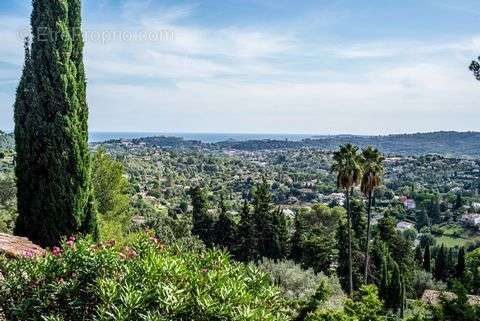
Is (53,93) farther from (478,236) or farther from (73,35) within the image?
(478,236)

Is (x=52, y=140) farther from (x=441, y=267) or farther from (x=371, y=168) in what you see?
(x=441, y=267)

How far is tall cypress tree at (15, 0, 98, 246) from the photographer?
14609 mm

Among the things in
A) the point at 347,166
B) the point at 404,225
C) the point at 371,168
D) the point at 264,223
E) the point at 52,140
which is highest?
the point at 52,140

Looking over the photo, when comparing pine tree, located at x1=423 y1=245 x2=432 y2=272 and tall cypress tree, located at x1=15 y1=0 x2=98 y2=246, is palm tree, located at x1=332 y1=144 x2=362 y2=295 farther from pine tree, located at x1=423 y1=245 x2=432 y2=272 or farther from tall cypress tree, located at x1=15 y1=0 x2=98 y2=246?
pine tree, located at x1=423 y1=245 x2=432 y2=272

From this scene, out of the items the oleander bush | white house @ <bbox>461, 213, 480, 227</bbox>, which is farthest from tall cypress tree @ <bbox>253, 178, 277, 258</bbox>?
white house @ <bbox>461, 213, 480, 227</bbox>

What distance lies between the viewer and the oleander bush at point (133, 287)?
221 inches

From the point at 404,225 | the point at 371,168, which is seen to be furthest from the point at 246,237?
the point at 404,225

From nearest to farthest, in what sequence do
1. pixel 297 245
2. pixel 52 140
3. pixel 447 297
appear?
pixel 447 297
pixel 52 140
pixel 297 245

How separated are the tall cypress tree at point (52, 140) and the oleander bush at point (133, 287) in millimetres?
7226

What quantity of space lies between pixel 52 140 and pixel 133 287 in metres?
10.1

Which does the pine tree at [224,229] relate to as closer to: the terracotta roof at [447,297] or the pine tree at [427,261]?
the terracotta roof at [447,297]

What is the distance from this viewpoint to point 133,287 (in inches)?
230

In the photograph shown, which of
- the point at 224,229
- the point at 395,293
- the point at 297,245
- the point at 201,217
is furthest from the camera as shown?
the point at 201,217

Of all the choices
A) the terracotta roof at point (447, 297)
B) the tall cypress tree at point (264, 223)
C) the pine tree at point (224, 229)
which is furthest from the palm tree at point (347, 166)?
the pine tree at point (224, 229)
